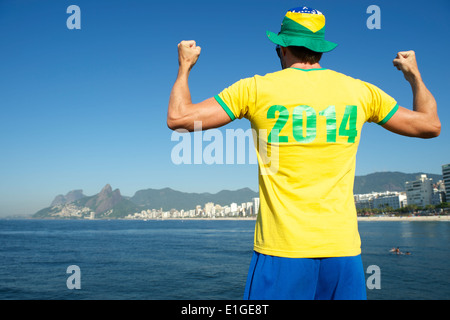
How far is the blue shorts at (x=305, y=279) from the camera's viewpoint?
1.47 metres

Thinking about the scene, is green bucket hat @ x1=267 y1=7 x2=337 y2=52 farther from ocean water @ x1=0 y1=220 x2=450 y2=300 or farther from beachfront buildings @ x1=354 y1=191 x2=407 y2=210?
beachfront buildings @ x1=354 y1=191 x2=407 y2=210

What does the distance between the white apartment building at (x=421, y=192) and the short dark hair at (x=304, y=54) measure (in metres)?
156

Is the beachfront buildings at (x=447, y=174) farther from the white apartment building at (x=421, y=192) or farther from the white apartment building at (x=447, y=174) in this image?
the white apartment building at (x=421, y=192)

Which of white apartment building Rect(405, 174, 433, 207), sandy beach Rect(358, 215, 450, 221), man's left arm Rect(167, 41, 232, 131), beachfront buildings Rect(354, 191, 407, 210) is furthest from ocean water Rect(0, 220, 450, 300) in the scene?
beachfront buildings Rect(354, 191, 407, 210)

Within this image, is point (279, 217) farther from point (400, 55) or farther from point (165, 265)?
point (165, 265)

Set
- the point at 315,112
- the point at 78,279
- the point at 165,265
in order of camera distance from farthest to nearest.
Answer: the point at 165,265 → the point at 78,279 → the point at 315,112

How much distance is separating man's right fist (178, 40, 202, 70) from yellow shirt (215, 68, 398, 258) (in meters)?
0.31

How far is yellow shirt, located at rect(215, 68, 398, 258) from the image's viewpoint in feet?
4.77

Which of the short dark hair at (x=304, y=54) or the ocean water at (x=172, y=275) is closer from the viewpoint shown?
the short dark hair at (x=304, y=54)

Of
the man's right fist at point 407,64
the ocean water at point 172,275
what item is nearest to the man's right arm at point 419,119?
the man's right fist at point 407,64

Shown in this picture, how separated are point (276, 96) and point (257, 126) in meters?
0.17

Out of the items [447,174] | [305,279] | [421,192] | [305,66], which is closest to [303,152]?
[305,66]
